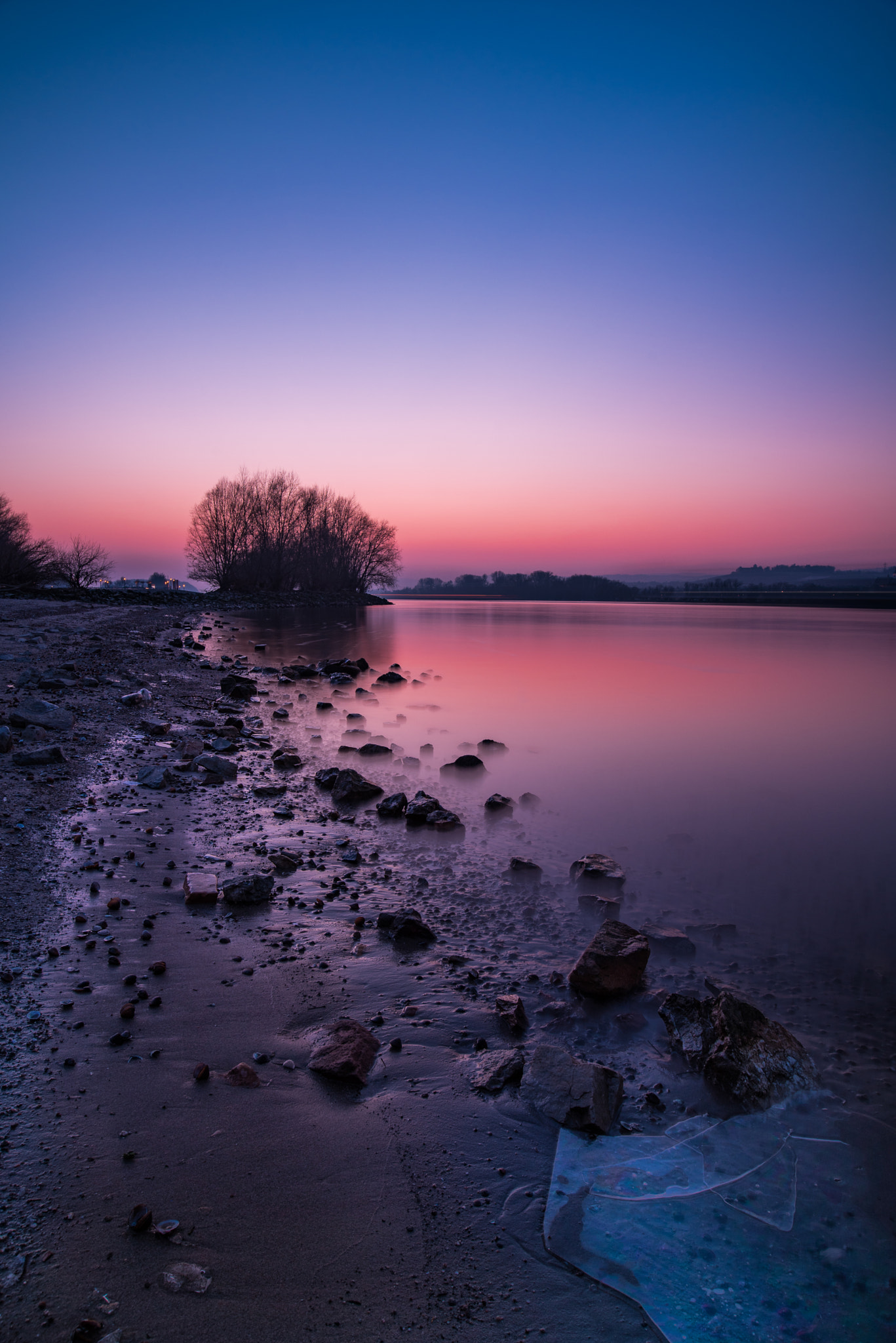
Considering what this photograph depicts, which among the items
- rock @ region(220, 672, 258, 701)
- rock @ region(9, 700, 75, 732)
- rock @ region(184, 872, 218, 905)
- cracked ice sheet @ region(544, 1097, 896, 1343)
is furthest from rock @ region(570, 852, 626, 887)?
rock @ region(220, 672, 258, 701)

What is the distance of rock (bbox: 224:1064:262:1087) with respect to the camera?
2.52m

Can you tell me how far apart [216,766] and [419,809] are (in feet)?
8.14

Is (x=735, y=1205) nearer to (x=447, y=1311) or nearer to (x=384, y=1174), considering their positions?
(x=447, y=1311)

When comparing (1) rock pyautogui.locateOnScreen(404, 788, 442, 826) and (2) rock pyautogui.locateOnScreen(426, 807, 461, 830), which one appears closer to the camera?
(2) rock pyautogui.locateOnScreen(426, 807, 461, 830)

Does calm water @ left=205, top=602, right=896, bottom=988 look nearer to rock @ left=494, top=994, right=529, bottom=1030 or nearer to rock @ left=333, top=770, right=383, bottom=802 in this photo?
rock @ left=333, top=770, right=383, bottom=802

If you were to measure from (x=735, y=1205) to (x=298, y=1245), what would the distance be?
1.54 meters

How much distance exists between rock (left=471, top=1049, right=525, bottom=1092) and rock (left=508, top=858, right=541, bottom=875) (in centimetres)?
211

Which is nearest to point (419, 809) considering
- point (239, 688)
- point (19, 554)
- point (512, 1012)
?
point (512, 1012)

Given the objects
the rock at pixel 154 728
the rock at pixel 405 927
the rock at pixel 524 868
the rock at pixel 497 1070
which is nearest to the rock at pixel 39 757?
the rock at pixel 154 728

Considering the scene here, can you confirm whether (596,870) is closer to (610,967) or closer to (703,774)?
(610,967)

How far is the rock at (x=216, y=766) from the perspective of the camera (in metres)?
6.72

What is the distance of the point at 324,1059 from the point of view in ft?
8.75

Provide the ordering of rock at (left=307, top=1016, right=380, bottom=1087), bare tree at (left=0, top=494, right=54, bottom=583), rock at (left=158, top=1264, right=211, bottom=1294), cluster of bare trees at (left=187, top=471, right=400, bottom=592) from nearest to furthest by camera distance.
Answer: rock at (left=158, top=1264, right=211, bottom=1294) → rock at (left=307, top=1016, right=380, bottom=1087) → bare tree at (left=0, top=494, right=54, bottom=583) → cluster of bare trees at (left=187, top=471, right=400, bottom=592)

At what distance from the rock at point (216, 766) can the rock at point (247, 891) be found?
2.71 meters
